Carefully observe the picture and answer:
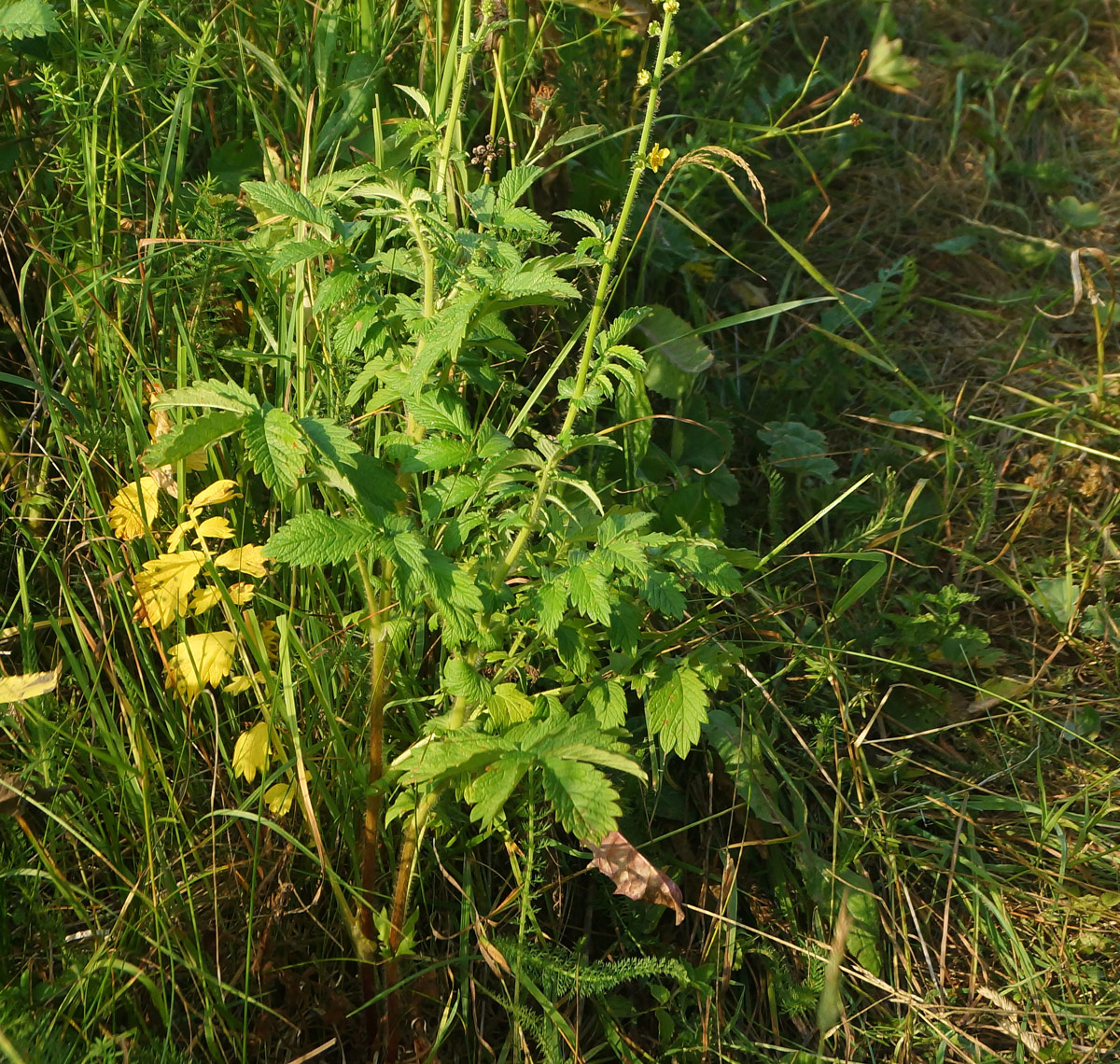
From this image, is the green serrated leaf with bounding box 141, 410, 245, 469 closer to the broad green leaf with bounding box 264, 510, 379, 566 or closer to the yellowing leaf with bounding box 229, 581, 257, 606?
the broad green leaf with bounding box 264, 510, 379, 566

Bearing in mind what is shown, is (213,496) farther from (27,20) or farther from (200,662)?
(27,20)

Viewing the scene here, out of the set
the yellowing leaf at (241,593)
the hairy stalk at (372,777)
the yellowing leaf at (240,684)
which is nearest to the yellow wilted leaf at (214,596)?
the yellowing leaf at (241,593)

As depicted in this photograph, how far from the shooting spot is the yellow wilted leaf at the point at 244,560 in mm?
1527

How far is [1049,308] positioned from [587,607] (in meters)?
1.97

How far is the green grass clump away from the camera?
126 cm

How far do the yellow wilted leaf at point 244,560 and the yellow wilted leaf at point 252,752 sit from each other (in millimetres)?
224


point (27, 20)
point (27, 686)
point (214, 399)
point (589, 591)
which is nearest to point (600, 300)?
point (589, 591)

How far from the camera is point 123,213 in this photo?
69.6 inches

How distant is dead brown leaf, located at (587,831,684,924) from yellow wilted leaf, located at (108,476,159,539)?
0.83 m

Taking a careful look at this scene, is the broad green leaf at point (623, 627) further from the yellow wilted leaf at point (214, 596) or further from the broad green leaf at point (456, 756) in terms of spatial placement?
the yellow wilted leaf at point (214, 596)

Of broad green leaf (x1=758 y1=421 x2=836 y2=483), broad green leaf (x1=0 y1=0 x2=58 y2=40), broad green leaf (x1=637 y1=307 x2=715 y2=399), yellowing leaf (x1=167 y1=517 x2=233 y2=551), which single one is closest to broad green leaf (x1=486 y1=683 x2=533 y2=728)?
yellowing leaf (x1=167 y1=517 x2=233 y2=551)

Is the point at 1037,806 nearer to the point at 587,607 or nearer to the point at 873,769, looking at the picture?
the point at 873,769

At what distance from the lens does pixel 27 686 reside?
1.42m

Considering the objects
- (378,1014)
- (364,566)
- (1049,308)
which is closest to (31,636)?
(364,566)
